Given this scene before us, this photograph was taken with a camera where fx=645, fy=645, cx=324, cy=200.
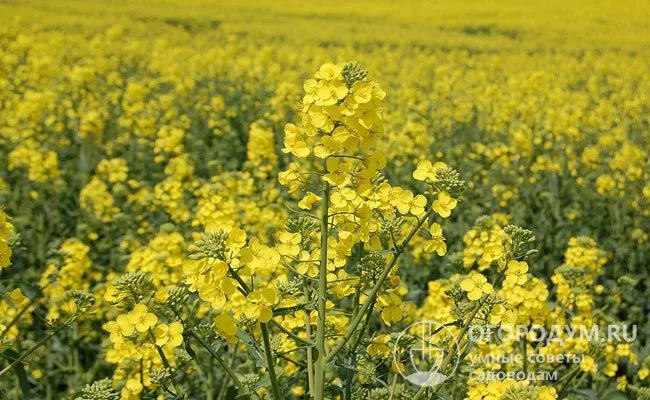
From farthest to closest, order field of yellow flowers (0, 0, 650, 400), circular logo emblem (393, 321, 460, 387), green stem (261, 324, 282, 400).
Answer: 1. circular logo emblem (393, 321, 460, 387)
2. field of yellow flowers (0, 0, 650, 400)
3. green stem (261, 324, 282, 400)

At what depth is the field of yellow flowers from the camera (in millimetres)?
1704

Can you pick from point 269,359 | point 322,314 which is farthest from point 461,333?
point 269,359

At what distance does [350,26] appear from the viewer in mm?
21516

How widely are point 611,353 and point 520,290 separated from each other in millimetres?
875

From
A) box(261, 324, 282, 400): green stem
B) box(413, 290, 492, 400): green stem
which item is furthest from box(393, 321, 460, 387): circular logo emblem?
box(261, 324, 282, 400): green stem

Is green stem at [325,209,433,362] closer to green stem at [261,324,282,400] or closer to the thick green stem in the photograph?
the thick green stem

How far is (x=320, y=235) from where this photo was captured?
6.10ft

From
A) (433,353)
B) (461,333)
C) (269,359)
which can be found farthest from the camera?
(433,353)

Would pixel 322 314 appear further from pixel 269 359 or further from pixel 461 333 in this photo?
pixel 461 333

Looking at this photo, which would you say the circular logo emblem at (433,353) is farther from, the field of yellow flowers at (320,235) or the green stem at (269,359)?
the green stem at (269,359)

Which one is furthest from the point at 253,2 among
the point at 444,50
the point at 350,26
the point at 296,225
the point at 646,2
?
the point at 296,225

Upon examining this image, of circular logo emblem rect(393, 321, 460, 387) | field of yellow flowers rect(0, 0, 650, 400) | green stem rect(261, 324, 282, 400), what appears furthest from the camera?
circular logo emblem rect(393, 321, 460, 387)

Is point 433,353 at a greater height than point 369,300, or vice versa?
point 369,300

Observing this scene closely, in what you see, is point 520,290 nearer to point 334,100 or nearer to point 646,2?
point 334,100
